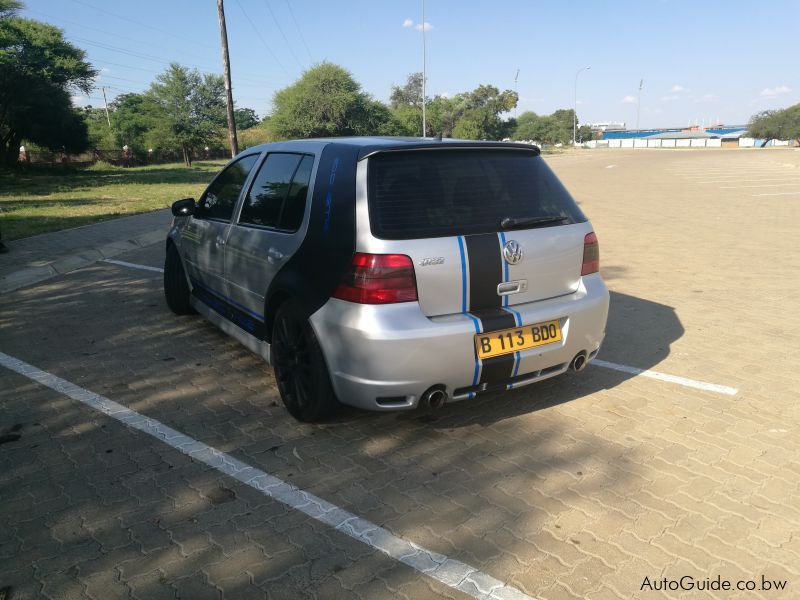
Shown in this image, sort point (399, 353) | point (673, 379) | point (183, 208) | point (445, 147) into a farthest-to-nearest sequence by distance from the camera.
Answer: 1. point (183, 208)
2. point (673, 379)
3. point (445, 147)
4. point (399, 353)

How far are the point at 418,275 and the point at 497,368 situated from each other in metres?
0.68

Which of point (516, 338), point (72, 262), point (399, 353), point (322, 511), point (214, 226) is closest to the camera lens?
point (322, 511)

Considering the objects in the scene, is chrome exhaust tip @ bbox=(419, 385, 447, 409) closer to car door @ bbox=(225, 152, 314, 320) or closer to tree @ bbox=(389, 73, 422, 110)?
car door @ bbox=(225, 152, 314, 320)

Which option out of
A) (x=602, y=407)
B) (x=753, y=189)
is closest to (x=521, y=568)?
(x=602, y=407)

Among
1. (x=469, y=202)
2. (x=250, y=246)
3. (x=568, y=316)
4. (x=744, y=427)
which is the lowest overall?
(x=744, y=427)

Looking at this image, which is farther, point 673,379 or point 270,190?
point 673,379

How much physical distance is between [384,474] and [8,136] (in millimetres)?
37469

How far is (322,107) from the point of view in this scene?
6569cm

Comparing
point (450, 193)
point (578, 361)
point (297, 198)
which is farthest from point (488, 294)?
point (297, 198)

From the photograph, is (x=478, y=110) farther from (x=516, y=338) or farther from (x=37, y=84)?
(x=516, y=338)

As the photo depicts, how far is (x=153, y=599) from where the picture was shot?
2.29m

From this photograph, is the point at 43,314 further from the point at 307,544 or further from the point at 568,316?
the point at 568,316

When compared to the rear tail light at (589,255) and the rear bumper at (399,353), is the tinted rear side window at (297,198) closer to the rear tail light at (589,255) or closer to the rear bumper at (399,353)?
the rear bumper at (399,353)

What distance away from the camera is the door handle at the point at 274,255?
375 centimetres
